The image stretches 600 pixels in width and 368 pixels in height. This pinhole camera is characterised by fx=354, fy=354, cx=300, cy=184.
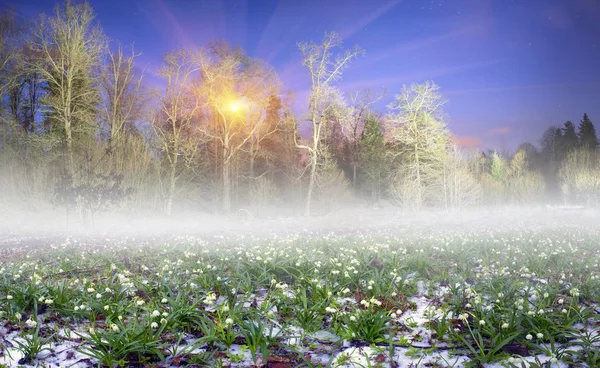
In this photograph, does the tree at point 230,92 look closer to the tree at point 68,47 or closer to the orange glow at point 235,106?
the orange glow at point 235,106

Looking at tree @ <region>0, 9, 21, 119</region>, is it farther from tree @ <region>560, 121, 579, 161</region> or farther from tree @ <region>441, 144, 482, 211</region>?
tree @ <region>560, 121, 579, 161</region>

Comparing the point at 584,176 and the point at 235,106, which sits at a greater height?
the point at 235,106

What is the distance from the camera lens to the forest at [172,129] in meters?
17.2

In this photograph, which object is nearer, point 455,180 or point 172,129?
point 172,129

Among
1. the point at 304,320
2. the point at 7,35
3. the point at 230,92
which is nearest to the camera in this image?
the point at 304,320

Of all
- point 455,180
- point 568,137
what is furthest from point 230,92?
point 568,137

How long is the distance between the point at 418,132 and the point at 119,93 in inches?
833

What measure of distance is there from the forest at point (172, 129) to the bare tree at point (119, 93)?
9cm

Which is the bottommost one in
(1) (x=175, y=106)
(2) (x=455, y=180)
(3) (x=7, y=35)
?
(2) (x=455, y=180)

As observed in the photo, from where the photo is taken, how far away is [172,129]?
2609cm

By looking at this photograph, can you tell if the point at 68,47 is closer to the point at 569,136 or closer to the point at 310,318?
the point at 310,318

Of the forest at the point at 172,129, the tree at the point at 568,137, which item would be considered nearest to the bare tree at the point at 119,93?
the forest at the point at 172,129

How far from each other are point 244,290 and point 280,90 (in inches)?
879

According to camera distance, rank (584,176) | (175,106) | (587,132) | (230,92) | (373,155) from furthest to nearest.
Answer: (587,132), (373,155), (584,176), (230,92), (175,106)
